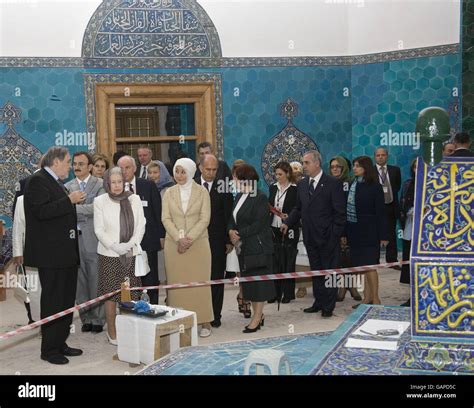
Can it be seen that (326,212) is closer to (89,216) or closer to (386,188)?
(386,188)

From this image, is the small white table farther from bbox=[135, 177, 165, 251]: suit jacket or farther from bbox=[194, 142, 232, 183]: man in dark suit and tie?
bbox=[194, 142, 232, 183]: man in dark suit and tie

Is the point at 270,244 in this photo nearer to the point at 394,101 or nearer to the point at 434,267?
the point at 434,267

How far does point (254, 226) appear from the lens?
19.0ft

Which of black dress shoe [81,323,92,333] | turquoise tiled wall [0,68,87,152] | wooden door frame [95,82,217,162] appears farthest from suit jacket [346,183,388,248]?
turquoise tiled wall [0,68,87,152]

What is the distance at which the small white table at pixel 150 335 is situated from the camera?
4828mm

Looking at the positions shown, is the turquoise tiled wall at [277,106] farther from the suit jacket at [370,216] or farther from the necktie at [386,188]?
the suit jacket at [370,216]

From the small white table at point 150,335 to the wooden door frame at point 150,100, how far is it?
384 centimetres

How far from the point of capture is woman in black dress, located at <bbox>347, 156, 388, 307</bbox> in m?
6.33

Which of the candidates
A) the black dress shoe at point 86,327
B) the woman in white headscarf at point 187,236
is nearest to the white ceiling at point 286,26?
the woman in white headscarf at point 187,236

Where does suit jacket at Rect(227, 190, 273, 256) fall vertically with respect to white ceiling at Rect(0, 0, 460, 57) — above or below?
below

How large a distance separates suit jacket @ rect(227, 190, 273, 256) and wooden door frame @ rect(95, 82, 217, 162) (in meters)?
3.12

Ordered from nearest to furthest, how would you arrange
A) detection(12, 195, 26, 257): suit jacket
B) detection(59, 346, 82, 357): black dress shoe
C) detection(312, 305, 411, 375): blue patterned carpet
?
detection(312, 305, 411, 375): blue patterned carpet → detection(59, 346, 82, 357): black dress shoe → detection(12, 195, 26, 257): suit jacket

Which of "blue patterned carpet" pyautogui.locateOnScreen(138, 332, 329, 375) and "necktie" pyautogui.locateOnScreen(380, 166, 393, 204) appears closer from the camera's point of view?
"blue patterned carpet" pyautogui.locateOnScreen(138, 332, 329, 375)

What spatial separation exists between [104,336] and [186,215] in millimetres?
1290
